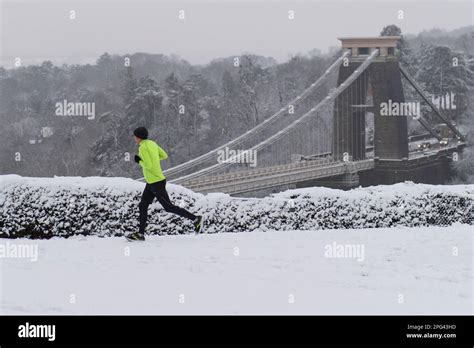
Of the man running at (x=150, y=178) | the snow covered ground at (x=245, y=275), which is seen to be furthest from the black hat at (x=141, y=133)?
the snow covered ground at (x=245, y=275)

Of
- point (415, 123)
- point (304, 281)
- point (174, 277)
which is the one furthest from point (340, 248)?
point (415, 123)

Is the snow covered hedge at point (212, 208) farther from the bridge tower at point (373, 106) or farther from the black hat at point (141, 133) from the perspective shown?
the bridge tower at point (373, 106)

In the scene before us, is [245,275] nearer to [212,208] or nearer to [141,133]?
[141,133]

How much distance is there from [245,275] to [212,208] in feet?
8.55

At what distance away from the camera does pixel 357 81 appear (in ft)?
165

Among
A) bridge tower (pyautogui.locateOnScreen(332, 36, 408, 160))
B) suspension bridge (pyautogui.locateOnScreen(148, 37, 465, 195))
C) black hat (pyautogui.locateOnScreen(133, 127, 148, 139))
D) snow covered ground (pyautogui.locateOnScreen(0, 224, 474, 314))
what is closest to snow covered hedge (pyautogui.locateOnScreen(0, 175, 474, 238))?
snow covered ground (pyautogui.locateOnScreen(0, 224, 474, 314))

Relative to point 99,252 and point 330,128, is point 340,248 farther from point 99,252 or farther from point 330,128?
point 330,128

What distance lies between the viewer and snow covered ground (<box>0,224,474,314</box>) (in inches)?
219

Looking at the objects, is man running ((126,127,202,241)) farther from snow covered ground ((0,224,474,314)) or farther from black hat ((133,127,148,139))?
snow covered ground ((0,224,474,314))

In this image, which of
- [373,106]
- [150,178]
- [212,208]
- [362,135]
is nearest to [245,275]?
[150,178]

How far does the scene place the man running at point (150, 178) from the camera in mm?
7926

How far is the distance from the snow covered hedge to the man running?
0.56 metres

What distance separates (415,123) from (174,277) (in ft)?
194

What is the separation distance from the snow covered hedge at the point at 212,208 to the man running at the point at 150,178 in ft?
1.83
